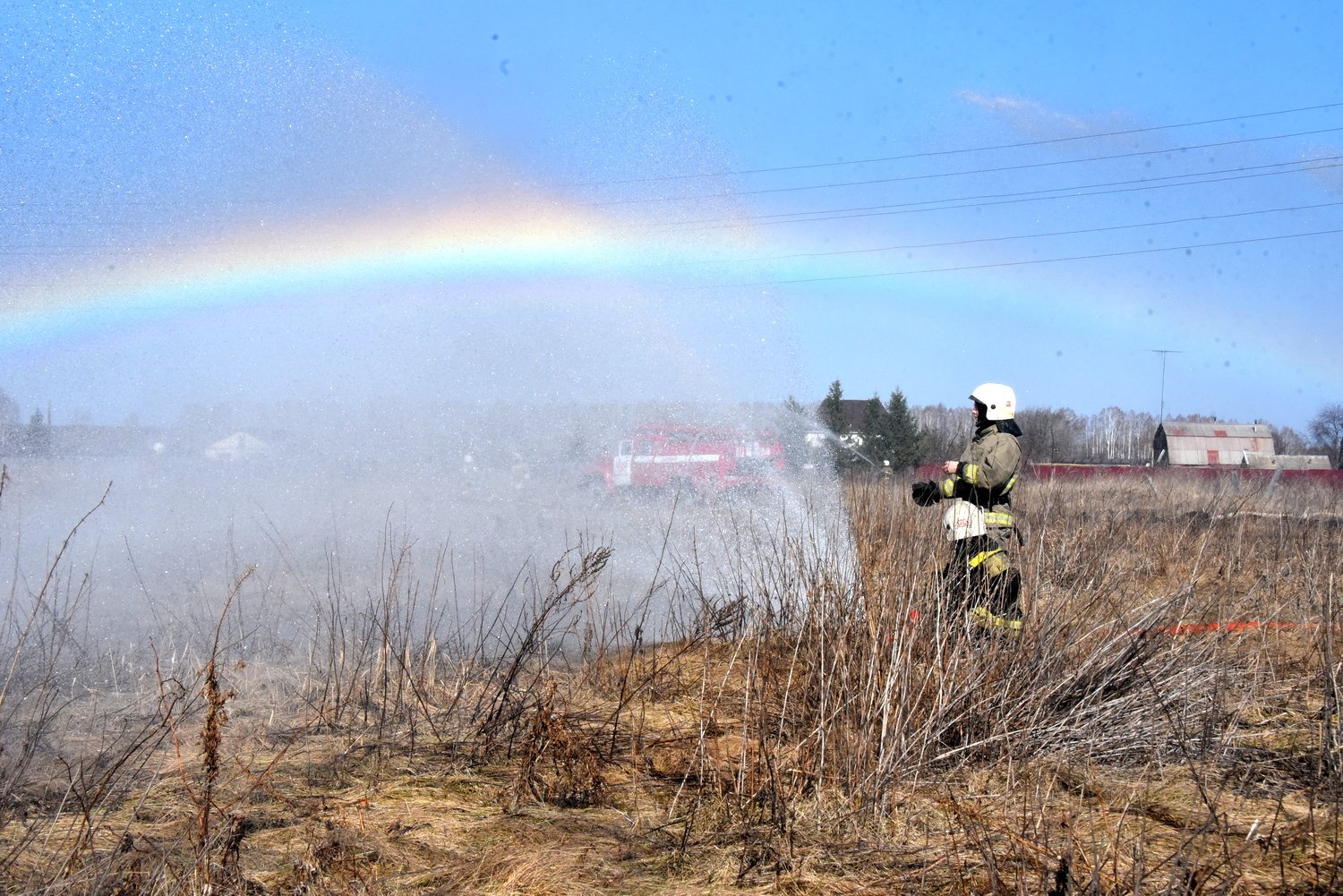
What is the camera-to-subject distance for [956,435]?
22.8 metres

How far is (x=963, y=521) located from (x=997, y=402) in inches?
34.0

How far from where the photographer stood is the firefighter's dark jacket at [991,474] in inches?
258

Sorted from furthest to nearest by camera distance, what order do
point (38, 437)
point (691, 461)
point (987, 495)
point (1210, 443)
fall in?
point (1210, 443)
point (691, 461)
point (38, 437)
point (987, 495)

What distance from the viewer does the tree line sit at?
20266 millimetres

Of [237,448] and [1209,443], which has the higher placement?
[1209,443]

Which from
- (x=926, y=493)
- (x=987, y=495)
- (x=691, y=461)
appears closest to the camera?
(x=987, y=495)

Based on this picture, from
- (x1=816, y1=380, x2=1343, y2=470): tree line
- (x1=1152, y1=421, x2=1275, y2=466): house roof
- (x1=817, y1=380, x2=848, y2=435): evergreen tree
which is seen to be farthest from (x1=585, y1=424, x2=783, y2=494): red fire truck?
(x1=1152, y1=421, x2=1275, y2=466): house roof

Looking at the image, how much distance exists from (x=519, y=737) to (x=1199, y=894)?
124 inches

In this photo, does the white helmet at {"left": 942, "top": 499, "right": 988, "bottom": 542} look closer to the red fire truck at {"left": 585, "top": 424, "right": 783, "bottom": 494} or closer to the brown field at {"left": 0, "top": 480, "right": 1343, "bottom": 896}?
the brown field at {"left": 0, "top": 480, "right": 1343, "bottom": 896}

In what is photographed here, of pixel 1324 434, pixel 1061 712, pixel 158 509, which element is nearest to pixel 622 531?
pixel 158 509

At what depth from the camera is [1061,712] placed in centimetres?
496

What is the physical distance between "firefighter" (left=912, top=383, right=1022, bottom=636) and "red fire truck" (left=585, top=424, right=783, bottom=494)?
4392mm

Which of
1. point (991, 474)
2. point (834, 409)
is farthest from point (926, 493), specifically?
point (834, 409)

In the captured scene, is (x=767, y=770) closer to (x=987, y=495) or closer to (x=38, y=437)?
(x=987, y=495)
